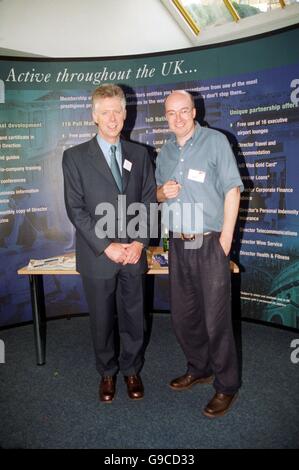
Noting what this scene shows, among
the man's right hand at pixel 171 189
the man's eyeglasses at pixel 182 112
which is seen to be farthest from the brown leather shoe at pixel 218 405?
the man's eyeglasses at pixel 182 112

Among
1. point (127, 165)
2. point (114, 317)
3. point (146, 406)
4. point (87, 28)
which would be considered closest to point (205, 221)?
point (127, 165)

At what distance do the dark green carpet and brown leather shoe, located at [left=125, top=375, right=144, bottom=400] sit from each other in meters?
0.04

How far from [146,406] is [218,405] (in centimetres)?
42

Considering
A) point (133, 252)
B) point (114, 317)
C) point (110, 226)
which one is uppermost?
point (110, 226)

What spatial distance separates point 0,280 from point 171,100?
7.66 ft

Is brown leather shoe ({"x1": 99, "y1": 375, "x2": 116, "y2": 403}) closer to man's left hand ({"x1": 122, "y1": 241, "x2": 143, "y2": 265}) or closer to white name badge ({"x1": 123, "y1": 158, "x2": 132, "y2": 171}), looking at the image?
man's left hand ({"x1": 122, "y1": 241, "x2": 143, "y2": 265})

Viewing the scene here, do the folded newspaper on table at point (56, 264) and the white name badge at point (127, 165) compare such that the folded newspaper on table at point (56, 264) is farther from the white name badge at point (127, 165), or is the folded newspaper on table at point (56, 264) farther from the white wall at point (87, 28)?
the white wall at point (87, 28)

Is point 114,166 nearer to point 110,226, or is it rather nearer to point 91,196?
point 91,196

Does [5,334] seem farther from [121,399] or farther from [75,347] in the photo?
[121,399]

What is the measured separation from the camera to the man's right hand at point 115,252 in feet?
6.62

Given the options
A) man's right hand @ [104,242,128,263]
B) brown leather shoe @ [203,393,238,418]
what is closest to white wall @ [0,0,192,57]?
man's right hand @ [104,242,128,263]

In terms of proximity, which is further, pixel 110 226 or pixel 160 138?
pixel 160 138

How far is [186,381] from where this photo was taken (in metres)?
2.41
